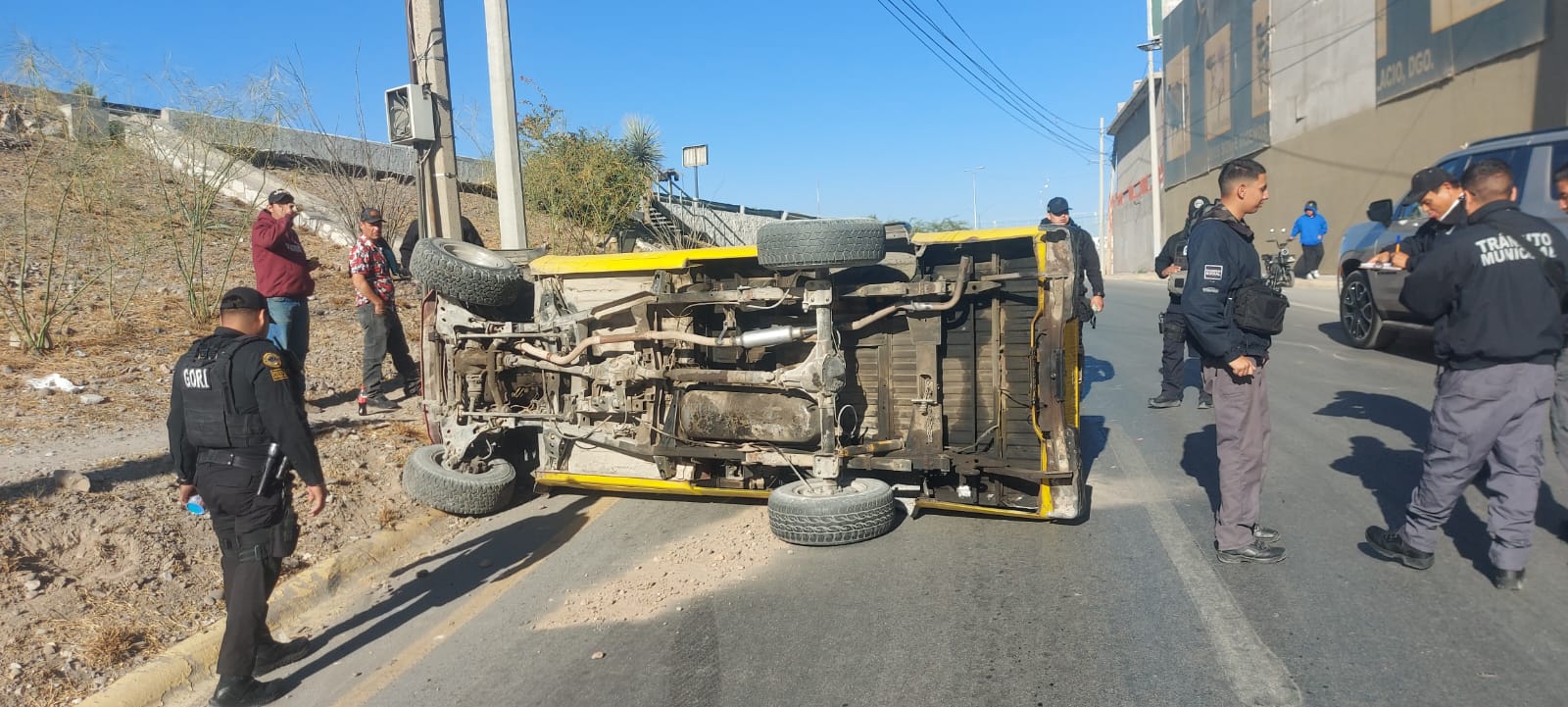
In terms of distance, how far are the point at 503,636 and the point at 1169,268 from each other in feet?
20.1

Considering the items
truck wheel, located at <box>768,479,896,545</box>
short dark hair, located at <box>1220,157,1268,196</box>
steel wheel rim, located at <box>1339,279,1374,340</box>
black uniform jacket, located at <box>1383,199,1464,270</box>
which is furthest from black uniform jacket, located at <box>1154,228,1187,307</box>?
truck wheel, located at <box>768,479,896,545</box>

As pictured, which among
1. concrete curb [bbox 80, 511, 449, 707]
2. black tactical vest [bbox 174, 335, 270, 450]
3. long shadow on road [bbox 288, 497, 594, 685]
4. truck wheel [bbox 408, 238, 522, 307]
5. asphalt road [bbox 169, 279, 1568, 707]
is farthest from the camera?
truck wheel [bbox 408, 238, 522, 307]

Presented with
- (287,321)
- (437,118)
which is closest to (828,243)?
(287,321)

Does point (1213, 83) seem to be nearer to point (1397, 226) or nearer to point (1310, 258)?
point (1310, 258)

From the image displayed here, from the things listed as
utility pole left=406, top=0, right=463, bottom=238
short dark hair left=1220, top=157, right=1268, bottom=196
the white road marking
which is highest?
utility pole left=406, top=0, right=463, bottom=238

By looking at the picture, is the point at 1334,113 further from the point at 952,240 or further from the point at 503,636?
the point at 503,636

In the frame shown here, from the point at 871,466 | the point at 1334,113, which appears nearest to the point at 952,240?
the point at 871,466

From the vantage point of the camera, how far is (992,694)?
3.13 metres

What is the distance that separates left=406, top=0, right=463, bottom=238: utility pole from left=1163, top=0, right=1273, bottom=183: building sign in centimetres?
2611

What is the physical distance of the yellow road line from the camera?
3576mm

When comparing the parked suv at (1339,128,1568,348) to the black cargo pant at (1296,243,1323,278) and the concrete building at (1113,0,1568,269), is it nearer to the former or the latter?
the concrete building at (1113,0,1568,269)

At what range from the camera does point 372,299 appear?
7281mm

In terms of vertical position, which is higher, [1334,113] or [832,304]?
[1334,113]

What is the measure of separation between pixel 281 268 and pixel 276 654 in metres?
3.52
